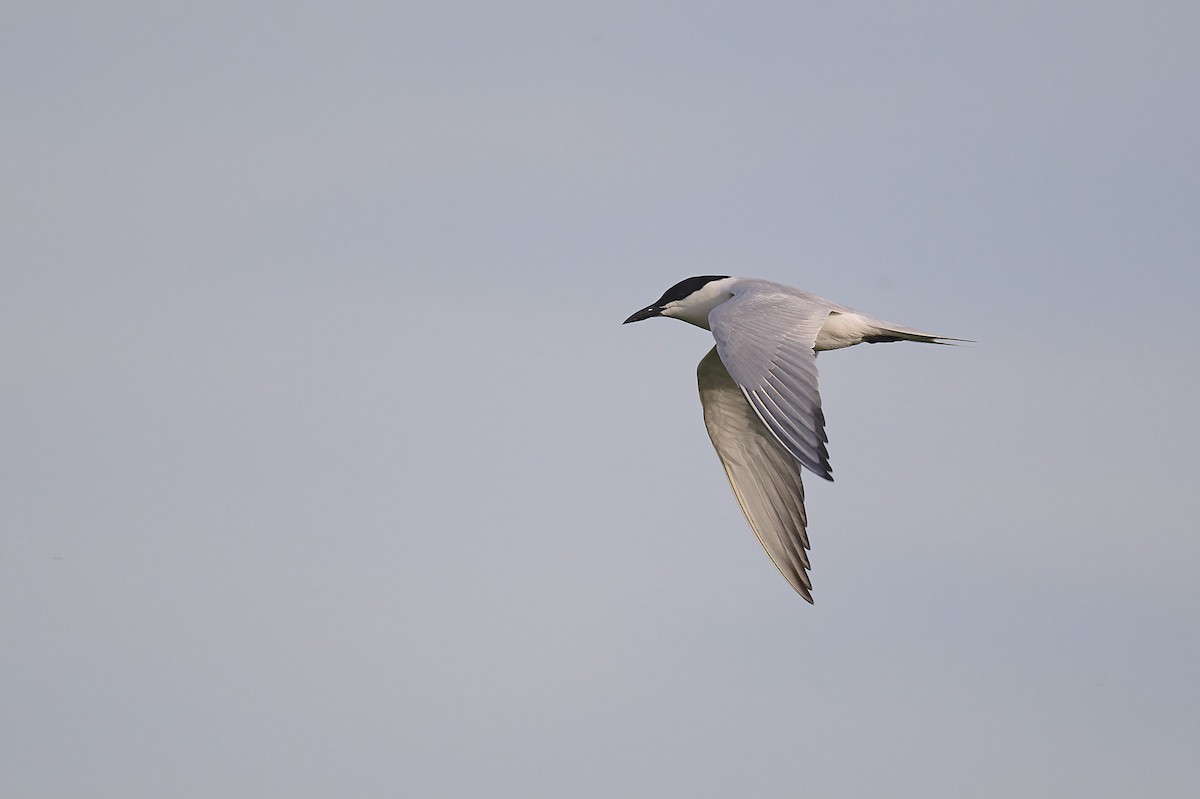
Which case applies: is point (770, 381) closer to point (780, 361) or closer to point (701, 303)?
point (780, 361)

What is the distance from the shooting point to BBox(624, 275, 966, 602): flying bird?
12.9 m

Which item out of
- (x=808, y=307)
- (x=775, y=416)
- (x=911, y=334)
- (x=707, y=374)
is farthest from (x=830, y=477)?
(x=707, y=374)

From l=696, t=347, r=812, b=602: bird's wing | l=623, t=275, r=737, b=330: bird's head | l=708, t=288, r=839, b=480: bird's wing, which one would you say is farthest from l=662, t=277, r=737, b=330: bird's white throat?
l=708, t=288, r=839, b=480: bird's wing

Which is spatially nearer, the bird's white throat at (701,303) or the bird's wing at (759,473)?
the bird's wing at (759,473)

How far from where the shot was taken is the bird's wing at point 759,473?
1642cm

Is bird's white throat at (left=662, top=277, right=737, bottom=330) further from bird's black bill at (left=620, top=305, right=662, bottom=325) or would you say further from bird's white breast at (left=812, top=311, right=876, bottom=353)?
bird's white breast at (left=812, top=311, right=876, bottom=353)

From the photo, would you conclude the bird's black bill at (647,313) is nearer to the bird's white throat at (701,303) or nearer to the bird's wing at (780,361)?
the bird's white throat at (701,303)

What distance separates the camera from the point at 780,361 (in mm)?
13477

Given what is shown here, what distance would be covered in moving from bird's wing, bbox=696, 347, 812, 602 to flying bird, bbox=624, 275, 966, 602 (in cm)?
1

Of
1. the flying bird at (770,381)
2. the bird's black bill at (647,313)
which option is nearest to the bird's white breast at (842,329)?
the flying bird at (770,381)

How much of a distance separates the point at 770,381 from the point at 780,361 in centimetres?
35

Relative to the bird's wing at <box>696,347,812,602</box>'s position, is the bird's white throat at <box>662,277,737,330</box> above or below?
above

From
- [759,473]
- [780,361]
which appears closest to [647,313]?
[759,473]

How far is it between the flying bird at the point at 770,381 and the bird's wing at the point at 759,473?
0.04 ft
